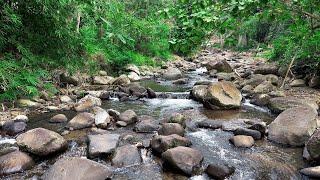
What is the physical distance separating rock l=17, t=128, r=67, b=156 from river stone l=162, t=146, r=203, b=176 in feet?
6.09

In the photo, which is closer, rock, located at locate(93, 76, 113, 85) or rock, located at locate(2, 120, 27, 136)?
rock, located at locate(2, 120, 27, 136)

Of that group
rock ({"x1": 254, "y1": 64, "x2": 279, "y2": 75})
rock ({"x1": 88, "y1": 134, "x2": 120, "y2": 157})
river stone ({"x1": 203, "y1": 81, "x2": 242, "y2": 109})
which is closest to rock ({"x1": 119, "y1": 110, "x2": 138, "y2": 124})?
rock ({"x1": 88, "y1": 134, "x2": 120, "y2": 157})

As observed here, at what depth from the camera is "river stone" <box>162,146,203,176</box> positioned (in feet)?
16.4

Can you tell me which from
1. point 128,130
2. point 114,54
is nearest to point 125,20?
point 114,54

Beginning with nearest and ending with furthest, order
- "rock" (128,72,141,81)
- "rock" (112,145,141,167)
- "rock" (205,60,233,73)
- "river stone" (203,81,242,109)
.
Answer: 1. "rock" (112,145,141,167)
2. "river stone" (203,81,242,109)
3. "rock" (128,72,141,81)
4. "rock" (205,60,233,73)

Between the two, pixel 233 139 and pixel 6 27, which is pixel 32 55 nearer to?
pixel 6 27

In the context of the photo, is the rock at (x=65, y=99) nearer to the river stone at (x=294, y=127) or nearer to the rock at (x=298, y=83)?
the river stone at (x=294, y=127)

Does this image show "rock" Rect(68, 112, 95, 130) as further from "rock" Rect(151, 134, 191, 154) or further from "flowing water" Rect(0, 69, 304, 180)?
"rock" Rect(151, 134, 191, 154)

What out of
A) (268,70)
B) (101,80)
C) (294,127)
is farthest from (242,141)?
(268,70)

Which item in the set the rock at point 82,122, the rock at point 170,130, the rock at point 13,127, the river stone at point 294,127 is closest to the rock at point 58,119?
the rock at point 82,122

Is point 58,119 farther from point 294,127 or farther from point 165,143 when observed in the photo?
point 294,127

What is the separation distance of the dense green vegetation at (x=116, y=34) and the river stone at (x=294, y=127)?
57.3 inches

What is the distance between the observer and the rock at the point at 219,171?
4.86 m

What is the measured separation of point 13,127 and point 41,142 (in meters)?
1.57
